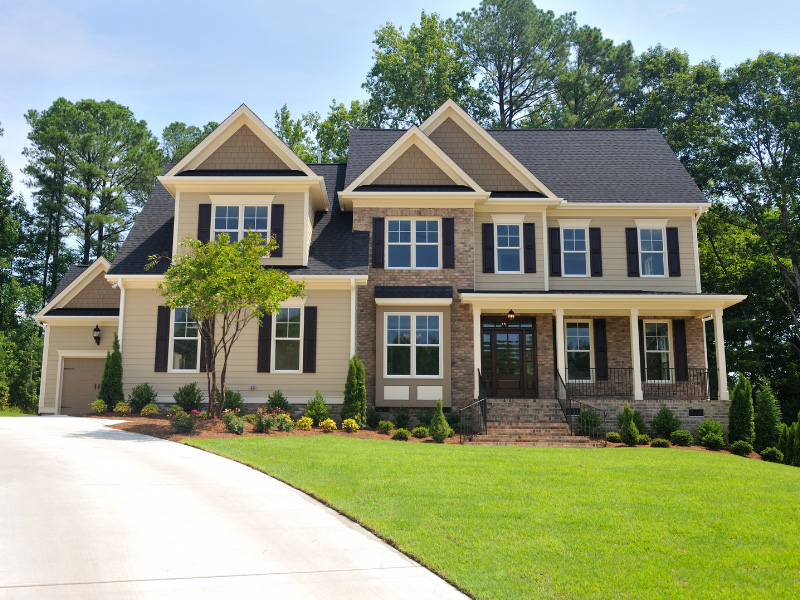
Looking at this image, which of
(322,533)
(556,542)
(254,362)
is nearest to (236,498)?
(322,533)

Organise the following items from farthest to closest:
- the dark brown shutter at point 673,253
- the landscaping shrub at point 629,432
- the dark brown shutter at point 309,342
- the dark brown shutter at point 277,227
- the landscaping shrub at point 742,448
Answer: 1. the dark brown shutter at point 673,253
2. the dark brown shutter at point 277,227
3. the dark brown shutter at point 309,342
4. the landscaping shrub at point 629,432
5. the landscaping shrub at point 742,448

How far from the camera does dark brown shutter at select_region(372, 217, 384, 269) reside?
20.8m

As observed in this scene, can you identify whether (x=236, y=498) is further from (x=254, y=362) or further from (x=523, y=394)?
(x=523, y=394)

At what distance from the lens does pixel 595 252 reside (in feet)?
72.0

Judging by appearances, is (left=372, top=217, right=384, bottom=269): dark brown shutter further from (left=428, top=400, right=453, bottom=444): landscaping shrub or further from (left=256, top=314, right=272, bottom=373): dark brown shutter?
(left=428, top=400, right=453, bottom=444): landscaping shrub

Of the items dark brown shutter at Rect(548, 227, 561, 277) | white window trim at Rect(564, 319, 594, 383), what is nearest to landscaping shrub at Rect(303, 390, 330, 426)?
white window trim at Rect(564, 319, 594, 383)

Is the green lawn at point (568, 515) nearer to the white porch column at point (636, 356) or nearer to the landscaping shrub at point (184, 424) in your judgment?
the landscaping shrub at point (184, 424)

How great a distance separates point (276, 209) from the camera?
66.6 feet

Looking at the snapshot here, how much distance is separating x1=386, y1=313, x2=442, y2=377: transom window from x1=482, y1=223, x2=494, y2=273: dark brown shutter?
2632mm

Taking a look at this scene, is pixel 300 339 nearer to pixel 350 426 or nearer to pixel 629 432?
pixel 350 426

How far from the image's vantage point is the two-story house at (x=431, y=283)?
19.5m

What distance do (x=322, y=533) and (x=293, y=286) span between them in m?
10.4

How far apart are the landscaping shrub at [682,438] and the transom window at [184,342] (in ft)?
43.2

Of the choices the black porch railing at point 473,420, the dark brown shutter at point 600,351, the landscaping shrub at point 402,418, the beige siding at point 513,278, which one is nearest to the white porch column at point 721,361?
the dark brown shutter at point 600,351
